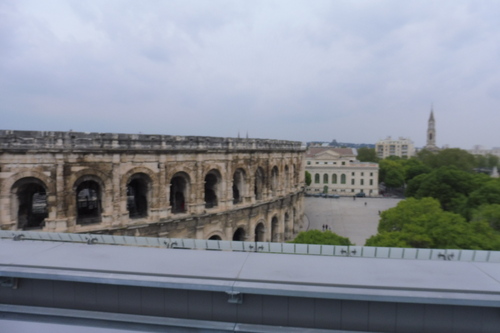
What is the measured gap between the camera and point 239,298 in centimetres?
→ 691

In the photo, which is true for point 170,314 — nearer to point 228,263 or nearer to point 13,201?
point 228,263

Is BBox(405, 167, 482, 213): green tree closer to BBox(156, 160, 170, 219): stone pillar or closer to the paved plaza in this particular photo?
the paved plaza

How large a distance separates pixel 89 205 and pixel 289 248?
21205 mm

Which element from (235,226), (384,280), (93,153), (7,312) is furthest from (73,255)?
(235,226)

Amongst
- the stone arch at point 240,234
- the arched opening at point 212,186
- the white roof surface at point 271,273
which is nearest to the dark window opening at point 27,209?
the arched opening at point 212,186

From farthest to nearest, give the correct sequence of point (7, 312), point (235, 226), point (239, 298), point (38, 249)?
point (235, 226)
point (38, 249)
point (7, 312)
point (239, 298)

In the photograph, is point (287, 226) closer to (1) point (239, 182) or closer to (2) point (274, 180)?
(2) point (274, 180)

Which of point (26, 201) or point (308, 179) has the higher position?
point (26, 201)

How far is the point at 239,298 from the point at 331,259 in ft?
8.91

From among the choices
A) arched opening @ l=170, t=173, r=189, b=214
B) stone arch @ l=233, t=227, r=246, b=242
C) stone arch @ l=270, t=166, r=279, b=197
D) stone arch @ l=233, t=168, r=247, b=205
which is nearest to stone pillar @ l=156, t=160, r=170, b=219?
arched opening @ l=170, t=173, r=189, b=214

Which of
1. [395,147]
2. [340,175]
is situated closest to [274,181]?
[340,175]

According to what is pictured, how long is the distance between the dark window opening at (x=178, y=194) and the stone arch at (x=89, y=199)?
16.6 feet

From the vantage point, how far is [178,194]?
26.0 metres

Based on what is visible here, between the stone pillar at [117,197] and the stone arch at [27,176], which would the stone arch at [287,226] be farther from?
the stone arch at [27,176]
